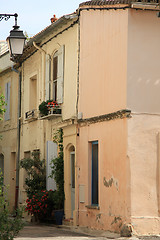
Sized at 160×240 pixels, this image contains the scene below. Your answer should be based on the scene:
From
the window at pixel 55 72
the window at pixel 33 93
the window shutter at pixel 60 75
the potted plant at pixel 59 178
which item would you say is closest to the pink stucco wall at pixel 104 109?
the potted plant at pixel 59 178

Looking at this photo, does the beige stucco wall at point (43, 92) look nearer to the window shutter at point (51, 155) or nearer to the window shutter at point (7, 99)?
the window shutter at point (51, 155)

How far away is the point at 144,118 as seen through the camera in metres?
13.8

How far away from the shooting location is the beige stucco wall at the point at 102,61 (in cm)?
1423

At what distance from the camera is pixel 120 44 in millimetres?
14336

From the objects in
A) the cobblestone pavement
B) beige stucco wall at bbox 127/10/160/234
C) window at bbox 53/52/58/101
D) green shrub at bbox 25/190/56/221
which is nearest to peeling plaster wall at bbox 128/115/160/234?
beige stucco wall at bbox 127/10/160/234

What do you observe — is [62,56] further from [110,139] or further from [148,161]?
[148,161]

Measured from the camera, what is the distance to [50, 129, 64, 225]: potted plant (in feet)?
56.3

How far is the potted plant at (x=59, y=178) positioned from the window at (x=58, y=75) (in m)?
1.17

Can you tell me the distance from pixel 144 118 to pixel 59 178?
4.67m

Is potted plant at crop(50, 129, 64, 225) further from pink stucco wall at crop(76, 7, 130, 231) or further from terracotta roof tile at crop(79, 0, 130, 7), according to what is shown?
terracotta roof tile at crop(79, 0, 130, 7)

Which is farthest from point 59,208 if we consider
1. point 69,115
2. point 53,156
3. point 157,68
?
point 157,68

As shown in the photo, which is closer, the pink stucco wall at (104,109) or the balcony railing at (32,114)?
the pink stucco wall at (104,109)

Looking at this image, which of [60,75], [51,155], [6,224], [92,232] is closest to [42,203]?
[51,155]

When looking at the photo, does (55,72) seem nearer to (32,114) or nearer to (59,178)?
(32,114)
